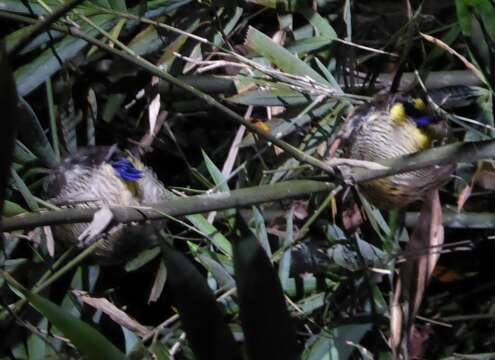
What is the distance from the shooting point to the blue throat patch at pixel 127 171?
0.91 m

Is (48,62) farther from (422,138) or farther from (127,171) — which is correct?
(422,138)

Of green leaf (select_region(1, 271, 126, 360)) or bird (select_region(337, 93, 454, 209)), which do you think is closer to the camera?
green leaf (select_region(1, 271, 126, 360))

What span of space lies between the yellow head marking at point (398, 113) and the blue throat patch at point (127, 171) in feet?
0.85

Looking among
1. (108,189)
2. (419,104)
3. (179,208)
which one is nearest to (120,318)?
(108,189)

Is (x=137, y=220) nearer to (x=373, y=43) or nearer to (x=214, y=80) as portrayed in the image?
(x=214, y=80)

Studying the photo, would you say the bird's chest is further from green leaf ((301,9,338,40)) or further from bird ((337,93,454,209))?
green leaf ((301,9,338,40))

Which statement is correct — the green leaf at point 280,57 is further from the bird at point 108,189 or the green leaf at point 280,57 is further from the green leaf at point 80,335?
the green leaf at point 80,335

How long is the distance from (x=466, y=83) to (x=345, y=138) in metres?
0.20

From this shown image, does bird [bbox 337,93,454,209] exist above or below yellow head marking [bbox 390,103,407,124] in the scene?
below

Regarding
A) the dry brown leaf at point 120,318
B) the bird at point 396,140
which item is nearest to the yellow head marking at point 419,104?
the bird at point 396,140

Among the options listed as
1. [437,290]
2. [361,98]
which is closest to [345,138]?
[361,98]

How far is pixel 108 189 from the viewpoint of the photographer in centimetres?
92

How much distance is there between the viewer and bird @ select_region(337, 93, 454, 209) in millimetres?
854

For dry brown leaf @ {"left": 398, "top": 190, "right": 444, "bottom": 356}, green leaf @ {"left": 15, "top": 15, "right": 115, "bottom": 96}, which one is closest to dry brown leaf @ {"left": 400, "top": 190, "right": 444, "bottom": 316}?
dry brown leaf @ {"left": 398, "top": 190, "right": 444, "bottom": 356}
